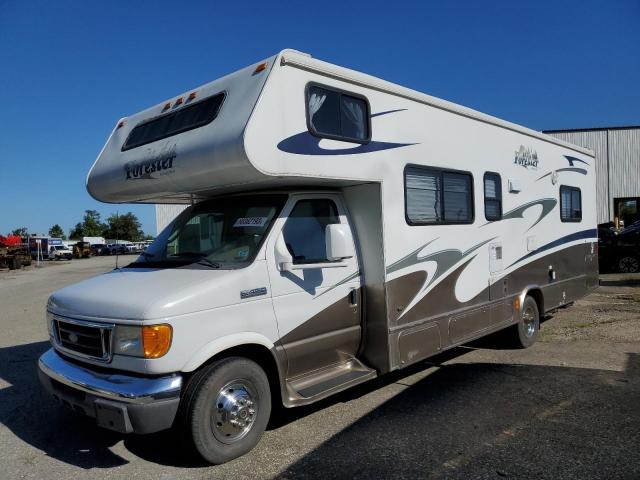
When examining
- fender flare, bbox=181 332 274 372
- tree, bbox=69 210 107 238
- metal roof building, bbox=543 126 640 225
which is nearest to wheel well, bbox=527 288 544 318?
fender flare, bbox=181 332 274 372

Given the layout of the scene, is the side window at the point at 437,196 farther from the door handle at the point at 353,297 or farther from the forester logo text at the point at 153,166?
the forester logo text at the point at 153,166

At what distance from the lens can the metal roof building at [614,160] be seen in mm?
28469

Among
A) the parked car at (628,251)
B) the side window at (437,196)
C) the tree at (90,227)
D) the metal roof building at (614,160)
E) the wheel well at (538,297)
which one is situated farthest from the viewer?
the tree at (90,227)

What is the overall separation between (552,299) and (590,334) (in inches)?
33.2

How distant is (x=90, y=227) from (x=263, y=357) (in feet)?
354

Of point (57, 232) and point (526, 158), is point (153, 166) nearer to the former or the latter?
point (526, 158)

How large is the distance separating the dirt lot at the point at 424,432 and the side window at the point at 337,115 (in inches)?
102

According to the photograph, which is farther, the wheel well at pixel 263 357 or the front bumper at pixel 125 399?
the wheel well at pixel 263 357

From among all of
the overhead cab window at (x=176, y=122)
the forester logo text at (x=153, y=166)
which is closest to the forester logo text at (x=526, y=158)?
the overhead cab window at (x=176, y=122)

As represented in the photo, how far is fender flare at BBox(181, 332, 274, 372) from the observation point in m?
3.72

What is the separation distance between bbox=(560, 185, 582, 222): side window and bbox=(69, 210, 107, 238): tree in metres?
104

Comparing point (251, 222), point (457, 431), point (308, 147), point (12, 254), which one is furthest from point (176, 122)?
point (12, 254)

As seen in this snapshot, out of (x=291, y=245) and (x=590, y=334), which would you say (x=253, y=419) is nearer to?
(x=291, y=245)

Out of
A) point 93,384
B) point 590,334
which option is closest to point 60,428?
point 93,384
